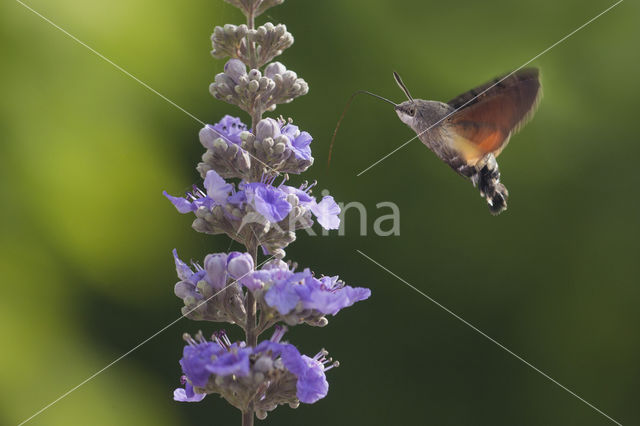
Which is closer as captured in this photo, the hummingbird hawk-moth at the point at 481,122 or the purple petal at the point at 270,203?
the purple petal at the point at 270,203

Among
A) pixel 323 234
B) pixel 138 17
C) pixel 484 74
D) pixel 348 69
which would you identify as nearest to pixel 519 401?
pixel 323 234

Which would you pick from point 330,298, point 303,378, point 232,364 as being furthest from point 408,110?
point 232,364

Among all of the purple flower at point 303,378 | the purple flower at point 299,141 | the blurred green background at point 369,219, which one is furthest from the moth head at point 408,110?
the purple flower at point 303,378

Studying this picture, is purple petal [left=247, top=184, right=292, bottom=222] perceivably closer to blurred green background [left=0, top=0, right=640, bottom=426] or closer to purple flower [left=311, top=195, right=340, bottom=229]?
purple flower [left=311, top=195, right=340, bottom=229]

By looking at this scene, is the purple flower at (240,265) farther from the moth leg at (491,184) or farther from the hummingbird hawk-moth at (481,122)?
the moth leg at (491,184)

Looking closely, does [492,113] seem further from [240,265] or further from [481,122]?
[240,265]

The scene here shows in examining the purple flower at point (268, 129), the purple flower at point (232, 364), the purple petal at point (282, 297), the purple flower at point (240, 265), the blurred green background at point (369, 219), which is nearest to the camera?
the purple flower at point (232, 364)

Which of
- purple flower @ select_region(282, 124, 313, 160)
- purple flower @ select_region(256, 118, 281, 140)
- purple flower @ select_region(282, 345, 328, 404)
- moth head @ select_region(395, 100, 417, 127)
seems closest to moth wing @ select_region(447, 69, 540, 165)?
moth head @ select_region(395, 100, 417, 127)
